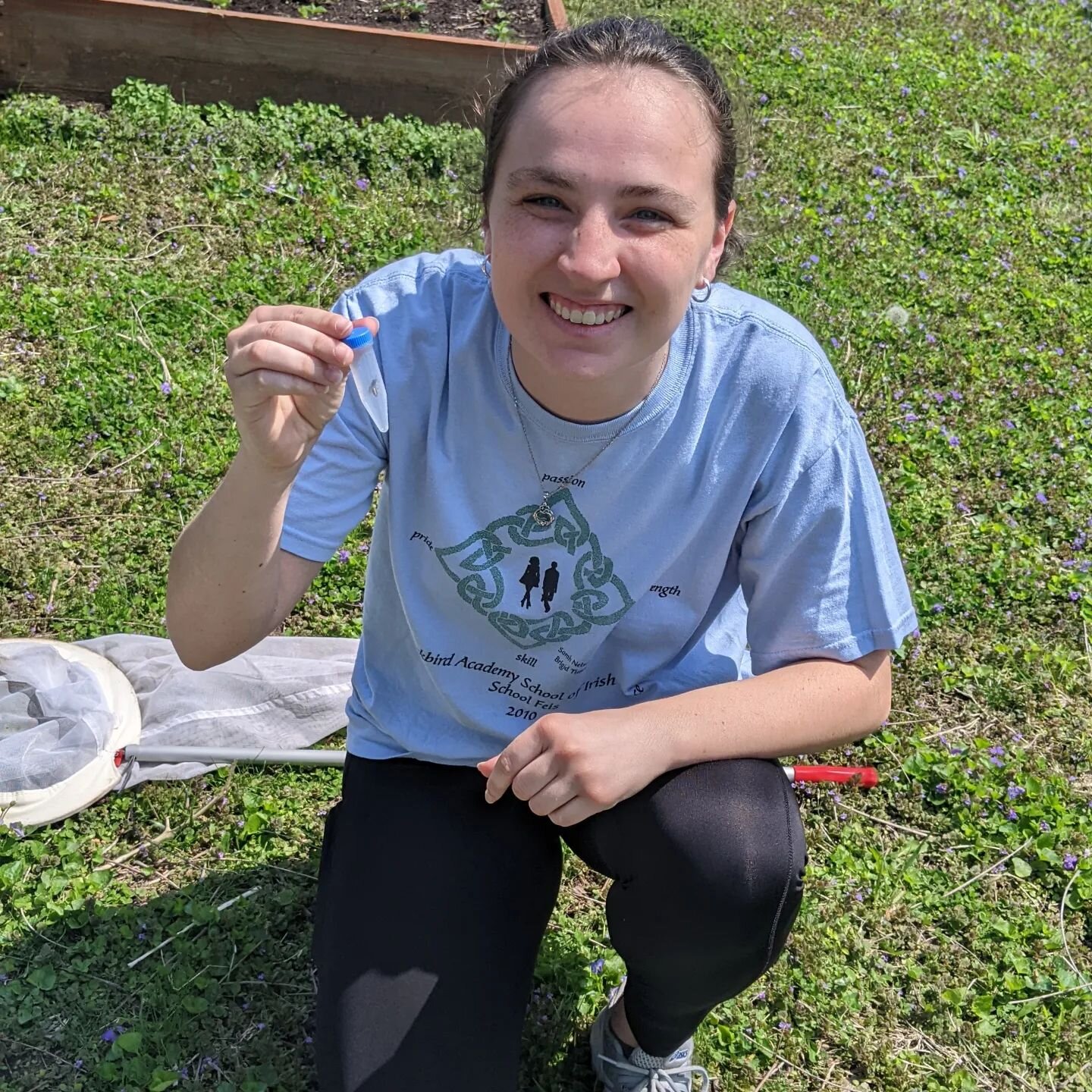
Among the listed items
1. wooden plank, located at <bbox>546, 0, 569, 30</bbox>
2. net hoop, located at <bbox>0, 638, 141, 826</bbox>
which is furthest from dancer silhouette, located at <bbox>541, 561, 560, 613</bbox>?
wooden plank, located at <bbox>546, 0, 569, 30</bbox>

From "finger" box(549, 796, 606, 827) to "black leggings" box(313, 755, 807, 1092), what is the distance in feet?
0.38

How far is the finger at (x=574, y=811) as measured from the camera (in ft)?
5.72

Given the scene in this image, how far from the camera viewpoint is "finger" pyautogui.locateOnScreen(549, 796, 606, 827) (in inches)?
68.7

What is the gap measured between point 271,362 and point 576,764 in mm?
712

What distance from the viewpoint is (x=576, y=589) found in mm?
1918

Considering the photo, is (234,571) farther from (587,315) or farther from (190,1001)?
(190,1001)

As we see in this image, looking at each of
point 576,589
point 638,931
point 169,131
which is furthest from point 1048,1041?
point 169,131

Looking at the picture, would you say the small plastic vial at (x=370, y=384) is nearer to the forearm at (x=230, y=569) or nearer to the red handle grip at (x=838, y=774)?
the forearm at (x=230, y=569)

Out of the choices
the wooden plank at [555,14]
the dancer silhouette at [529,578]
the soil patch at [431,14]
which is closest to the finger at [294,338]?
the dancer silhouette at [529,578]

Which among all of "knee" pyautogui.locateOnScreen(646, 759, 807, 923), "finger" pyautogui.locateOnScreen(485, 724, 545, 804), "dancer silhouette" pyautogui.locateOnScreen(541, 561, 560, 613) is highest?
"dancer silhouette" pyautogui.locateOnScreen(541, 561, 560, 613)

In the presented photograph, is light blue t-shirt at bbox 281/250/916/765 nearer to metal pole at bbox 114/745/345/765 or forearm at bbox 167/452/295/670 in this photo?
forearm at bbox 167/452/295/670

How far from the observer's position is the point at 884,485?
3686 millimetres

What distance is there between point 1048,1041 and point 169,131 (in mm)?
4040

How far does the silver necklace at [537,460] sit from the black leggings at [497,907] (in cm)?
45
